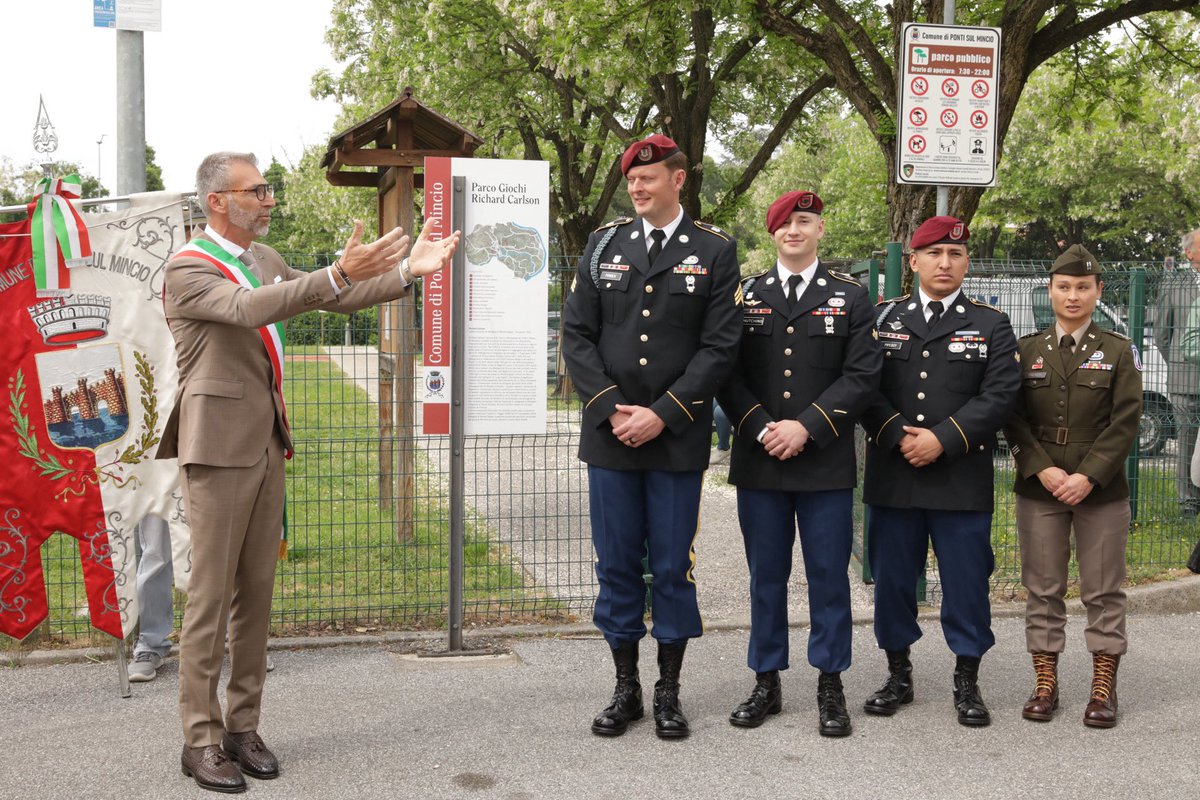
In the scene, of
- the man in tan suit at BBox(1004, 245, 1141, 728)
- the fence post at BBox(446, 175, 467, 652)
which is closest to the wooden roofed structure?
the fence post at BBox(446, 175, 467, 652)

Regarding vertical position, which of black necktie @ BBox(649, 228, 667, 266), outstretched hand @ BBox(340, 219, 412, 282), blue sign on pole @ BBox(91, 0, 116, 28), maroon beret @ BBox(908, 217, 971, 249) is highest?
blue sign on pole @ BBox(91, 0, 116, 28)

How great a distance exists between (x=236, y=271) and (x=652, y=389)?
1.67 metres

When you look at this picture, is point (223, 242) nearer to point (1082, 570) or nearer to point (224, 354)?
point (224, 354)

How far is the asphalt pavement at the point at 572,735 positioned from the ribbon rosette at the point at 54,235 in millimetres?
1852

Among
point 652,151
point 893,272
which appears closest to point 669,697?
point 652,151

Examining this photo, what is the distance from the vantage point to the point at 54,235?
508 centimetres

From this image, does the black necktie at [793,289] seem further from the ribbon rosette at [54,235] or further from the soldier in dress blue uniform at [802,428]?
the ribbon rosette at [54,235]

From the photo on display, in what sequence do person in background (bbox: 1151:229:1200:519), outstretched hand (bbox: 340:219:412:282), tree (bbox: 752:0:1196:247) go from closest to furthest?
1. outstretched hand (bbox: 340:219:412:282)
2. person in background (bbox: 1151:229:1200:519)
3. tree (bbox: 752:0:1196:247)

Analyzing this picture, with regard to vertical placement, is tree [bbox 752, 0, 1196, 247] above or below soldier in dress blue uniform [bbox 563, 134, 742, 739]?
above

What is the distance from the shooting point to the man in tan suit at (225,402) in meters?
4.15

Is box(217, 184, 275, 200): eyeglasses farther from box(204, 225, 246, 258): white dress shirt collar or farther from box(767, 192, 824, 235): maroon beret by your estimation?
box(767, 192, 824, 235): maroon beret

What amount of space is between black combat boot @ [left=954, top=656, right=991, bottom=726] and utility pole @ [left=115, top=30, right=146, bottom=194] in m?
4.39

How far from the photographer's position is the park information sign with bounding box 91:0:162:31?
219 inches

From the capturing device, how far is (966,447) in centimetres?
491
